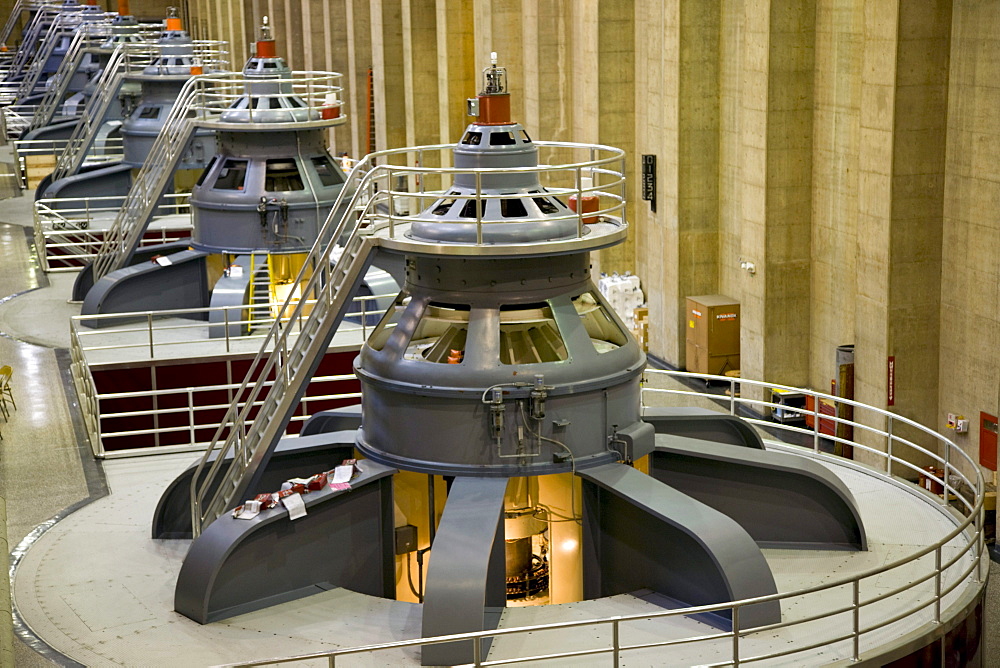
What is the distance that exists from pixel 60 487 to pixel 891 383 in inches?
395

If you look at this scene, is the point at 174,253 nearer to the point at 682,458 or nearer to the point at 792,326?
the point at 792,326

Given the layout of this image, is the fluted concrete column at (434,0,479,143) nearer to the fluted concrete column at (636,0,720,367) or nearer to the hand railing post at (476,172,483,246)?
Result: the fluted concrete column at (636,0,720,367)

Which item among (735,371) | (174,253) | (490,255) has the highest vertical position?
(490,255)

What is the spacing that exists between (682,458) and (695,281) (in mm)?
10886

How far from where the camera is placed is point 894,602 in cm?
1152

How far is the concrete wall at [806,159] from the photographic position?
17.1 metres

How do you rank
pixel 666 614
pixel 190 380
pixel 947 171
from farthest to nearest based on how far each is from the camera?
pixel 190 380 → pixel 947 171 → pixel 666 614

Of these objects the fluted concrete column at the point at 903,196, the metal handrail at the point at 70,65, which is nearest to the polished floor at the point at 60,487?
the fluted concrete column at the point at 903,196

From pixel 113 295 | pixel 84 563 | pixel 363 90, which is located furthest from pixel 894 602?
pixel 363 90

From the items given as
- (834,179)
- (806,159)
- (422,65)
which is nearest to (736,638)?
(834,179)

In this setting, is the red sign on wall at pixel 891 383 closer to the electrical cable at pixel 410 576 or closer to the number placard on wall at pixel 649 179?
the number placard on wall at pixel 649 179

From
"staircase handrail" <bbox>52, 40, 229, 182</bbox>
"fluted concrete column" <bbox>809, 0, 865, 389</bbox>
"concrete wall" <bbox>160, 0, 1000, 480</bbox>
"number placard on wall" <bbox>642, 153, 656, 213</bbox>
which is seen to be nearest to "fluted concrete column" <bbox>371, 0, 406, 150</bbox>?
"staircase handrail" <bbox>52, 40, 229, 182</bbox>

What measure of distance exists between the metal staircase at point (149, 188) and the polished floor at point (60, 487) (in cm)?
142

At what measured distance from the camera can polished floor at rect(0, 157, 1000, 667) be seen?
37.2 feet
